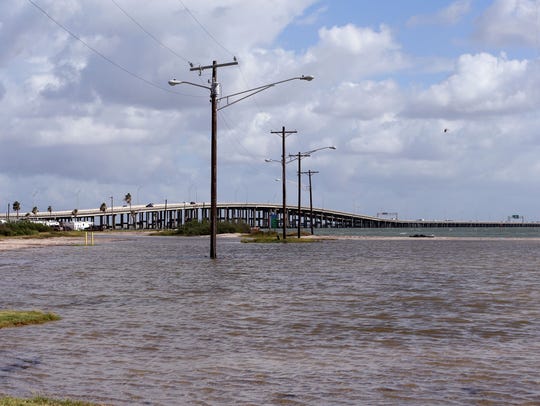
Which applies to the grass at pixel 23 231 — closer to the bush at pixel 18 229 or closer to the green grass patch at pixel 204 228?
the bush at pixel 18 229

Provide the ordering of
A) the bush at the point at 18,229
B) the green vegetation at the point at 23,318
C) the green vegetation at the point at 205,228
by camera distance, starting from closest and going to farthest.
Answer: the green vegetation at the point at 23,318, the bush at the point at 18,229, the green vegetation at the point at 205,228

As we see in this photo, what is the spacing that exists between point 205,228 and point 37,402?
11918 cm

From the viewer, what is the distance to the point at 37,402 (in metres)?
7.69

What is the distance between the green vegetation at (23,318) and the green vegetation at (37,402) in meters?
6.66

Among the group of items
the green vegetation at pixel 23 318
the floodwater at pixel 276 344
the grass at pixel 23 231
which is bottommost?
the floodwater at pixel 276 344

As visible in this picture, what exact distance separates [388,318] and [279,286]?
8.37 meters

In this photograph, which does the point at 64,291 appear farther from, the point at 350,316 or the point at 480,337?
the point at 480,337

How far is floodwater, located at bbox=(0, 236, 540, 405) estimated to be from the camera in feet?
28.8

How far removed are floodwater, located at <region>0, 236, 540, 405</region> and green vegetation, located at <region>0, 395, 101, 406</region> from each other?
1.41 feet

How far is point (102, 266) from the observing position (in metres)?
34.8

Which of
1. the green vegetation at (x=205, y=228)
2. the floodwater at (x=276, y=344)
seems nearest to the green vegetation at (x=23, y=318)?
the floodwater at (x=276, y=344)

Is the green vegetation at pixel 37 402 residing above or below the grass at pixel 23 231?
below

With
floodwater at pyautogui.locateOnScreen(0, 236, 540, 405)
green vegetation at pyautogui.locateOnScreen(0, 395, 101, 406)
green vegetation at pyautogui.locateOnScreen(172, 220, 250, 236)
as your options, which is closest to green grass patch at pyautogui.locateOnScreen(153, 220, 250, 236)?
green vegetation at pyautogui.locateOnScreen(172, 220, 250, 236)

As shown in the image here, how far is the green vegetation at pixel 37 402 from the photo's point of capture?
7465 millimetres
